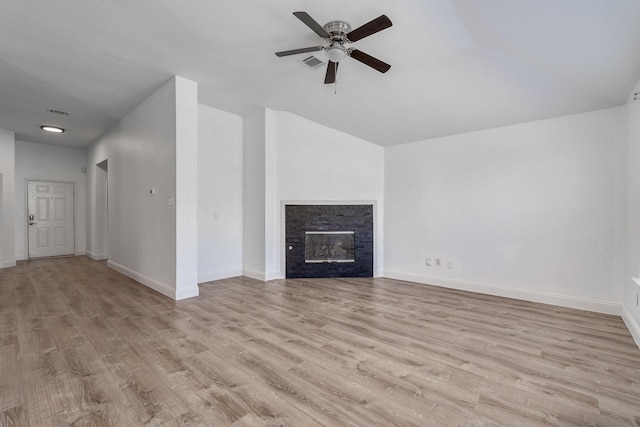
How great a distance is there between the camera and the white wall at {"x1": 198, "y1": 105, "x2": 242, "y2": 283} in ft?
15.5

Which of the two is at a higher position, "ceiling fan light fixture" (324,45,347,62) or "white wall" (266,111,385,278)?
"ceiling fan light fixture" (324,45,347,62)

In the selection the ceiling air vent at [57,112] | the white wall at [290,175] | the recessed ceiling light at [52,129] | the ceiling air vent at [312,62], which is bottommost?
the white wall at [290,175]

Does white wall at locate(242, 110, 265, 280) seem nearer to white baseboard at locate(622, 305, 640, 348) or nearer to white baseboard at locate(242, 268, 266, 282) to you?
white baseboard at locate(242, 268, 266, 282)

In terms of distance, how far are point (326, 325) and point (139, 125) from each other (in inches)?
166

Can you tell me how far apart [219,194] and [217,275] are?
133cm

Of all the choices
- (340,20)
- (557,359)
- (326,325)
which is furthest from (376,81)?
(557,359)

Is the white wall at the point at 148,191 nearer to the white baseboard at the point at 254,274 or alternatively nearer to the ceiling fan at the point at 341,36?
the white baseboard at the point at 254,274

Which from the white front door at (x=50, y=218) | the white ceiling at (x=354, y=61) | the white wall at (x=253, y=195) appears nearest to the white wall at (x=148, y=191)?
the white ceiling at (x=354, y=61)

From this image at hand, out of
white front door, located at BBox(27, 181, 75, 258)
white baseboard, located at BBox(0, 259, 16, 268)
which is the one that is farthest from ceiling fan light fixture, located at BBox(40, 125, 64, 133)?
white baseboard, located at BBox(0, 259, 16, 268)

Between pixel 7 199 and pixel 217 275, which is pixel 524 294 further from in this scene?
pixel 7 199

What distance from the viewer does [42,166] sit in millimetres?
7090

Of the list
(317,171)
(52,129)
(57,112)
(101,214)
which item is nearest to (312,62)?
(317,171)

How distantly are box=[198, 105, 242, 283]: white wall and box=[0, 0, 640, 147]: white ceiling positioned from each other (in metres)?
0.49

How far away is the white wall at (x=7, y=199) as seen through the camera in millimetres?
5988
